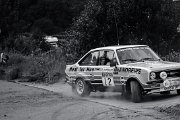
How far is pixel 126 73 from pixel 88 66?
1957 mm

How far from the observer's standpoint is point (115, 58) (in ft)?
41.2

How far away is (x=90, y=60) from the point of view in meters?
13.6

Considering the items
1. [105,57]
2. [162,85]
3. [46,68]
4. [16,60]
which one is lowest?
[162,85]

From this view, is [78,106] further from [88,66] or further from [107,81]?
[88,66]

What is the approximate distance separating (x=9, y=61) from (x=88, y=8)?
6984mm

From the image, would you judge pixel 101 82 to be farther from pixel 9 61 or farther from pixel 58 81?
pixel 9 61

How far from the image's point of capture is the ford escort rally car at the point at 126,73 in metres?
11.4

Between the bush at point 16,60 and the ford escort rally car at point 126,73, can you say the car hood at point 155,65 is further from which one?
the bush at point 16,60

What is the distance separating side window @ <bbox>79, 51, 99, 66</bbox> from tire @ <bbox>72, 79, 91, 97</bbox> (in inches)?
21.4

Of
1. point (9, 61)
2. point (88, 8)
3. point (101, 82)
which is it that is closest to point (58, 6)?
point (9, 61)

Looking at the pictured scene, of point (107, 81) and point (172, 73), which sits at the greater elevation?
point (172, 73)

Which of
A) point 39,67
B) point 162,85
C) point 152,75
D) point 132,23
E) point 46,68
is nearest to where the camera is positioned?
point 152,75

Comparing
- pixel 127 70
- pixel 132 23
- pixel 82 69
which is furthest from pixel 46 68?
pixel 127 70

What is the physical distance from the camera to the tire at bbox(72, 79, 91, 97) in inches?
535
